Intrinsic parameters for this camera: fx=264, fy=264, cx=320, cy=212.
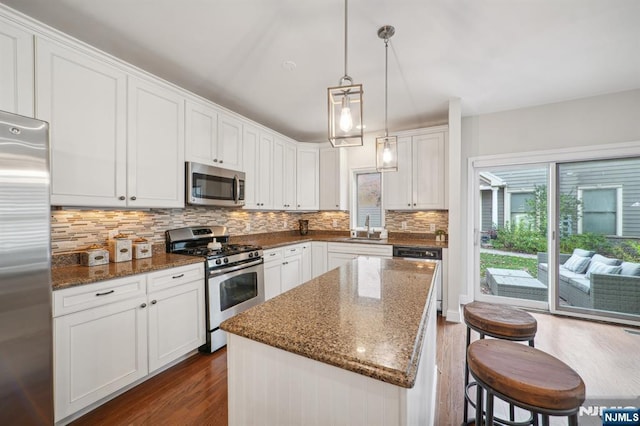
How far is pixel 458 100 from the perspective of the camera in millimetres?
3205

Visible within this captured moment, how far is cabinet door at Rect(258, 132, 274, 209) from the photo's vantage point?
3.69m

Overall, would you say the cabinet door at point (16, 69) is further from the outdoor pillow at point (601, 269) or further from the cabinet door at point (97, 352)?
the outdoor pillow at point (601, 269)

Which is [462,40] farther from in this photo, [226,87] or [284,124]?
[284,124]

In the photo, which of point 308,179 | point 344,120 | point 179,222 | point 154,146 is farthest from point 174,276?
point 308,179

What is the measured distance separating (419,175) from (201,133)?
2.92 metres

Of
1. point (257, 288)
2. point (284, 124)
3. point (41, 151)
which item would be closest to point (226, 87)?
point (284, 124)

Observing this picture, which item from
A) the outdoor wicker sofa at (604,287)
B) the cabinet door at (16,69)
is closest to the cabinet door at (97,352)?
the cabinet door at (16,69)

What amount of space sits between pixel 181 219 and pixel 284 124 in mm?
2117

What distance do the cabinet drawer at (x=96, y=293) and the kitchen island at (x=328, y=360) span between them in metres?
1.32

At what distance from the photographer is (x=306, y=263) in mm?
4117

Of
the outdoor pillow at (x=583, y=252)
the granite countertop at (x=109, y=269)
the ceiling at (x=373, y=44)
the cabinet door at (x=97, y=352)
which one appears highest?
the ceiling at (x=373, y=44)

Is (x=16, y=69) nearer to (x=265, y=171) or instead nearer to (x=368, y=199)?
(x=265, y=171)

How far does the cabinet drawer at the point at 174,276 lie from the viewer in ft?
6.86

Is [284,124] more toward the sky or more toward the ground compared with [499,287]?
more toward the sky
